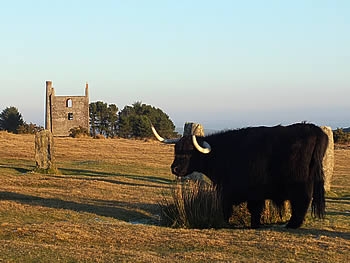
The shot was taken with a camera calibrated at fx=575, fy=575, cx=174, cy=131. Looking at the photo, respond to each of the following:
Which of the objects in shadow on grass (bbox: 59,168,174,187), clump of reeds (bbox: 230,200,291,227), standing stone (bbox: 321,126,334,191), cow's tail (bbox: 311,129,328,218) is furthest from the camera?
shadow on grass (bbox: 59,168,174,187)

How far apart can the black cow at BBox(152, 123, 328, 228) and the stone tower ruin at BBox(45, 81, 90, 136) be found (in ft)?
178

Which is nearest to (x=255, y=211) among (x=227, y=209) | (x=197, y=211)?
(x=227, y=209)

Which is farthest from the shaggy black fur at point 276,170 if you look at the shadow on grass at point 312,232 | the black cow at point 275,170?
the shadow on grass at point 312,232

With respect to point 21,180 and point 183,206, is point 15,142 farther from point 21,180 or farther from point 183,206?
point 183,206

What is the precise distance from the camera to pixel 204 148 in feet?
45.3

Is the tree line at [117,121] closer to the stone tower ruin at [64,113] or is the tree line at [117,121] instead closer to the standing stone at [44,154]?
the stone tower ruin at [64,113]

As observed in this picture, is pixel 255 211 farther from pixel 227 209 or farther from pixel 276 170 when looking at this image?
pixel 276 170

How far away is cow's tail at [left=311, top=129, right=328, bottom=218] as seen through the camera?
12.5m

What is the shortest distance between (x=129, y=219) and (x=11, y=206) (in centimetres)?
300

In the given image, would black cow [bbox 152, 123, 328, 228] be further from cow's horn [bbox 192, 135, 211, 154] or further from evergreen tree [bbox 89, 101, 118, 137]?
evergreen tree [bbox 89, 101, 118, 137]

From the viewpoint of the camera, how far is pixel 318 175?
1254 centimetres

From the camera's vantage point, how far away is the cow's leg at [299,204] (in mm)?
12375

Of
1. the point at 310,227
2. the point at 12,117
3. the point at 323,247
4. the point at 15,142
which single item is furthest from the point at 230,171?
the point at 12,117

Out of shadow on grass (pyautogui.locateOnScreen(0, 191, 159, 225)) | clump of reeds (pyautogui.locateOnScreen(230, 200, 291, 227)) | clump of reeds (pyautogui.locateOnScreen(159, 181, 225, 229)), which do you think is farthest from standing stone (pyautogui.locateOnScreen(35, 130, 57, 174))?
clump of reeds (pyautogui.locateOnScreen(230, 200, 291, 227))
